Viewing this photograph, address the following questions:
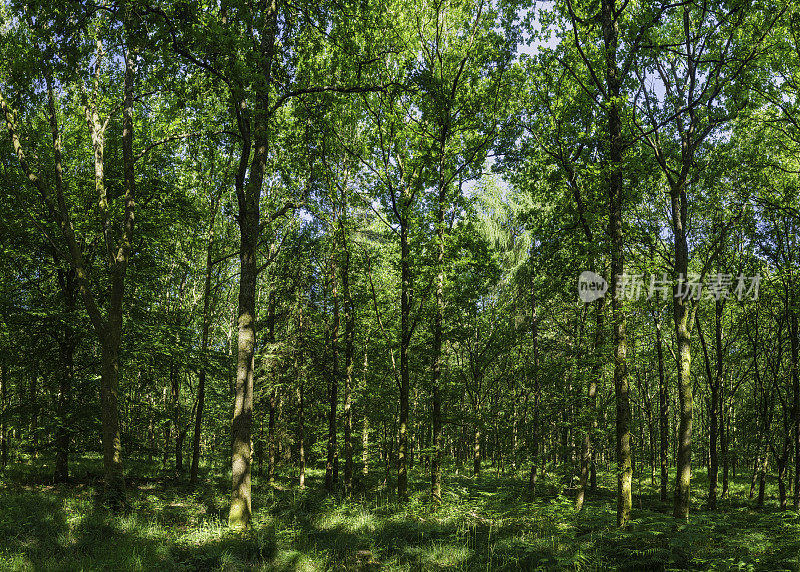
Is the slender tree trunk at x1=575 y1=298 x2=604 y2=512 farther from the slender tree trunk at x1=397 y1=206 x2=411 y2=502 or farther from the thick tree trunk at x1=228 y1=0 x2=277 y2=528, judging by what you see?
the thick tree trunk at x1=228 y1=0 x2=277 y2=528

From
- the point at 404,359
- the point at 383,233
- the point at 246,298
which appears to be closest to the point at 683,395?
the point at 404,359

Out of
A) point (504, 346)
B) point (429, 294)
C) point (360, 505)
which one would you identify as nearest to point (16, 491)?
point (360, 505)

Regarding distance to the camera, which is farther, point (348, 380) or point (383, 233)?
point (348, 380)

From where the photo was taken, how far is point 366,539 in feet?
26.7

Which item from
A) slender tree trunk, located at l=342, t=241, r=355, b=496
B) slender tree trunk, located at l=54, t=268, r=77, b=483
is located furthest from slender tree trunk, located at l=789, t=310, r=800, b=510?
slender tree trunk, located at l=54, t=268, r=77, b=483

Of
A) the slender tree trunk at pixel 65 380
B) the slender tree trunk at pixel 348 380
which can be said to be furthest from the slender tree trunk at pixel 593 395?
the slender tree trunk at pixel 65 380

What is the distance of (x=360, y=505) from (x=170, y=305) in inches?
716

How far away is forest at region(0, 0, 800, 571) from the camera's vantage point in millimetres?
7492

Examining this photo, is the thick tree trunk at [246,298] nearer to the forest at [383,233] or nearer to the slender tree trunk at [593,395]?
the forest at [383,233]

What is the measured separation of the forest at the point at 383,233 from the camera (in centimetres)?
749

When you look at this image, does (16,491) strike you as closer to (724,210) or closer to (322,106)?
(322,106)

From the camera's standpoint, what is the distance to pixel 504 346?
18.3m

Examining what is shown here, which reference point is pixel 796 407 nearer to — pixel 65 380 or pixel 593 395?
pixel 593 395

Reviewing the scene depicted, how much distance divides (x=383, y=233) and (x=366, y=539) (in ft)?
29.1
